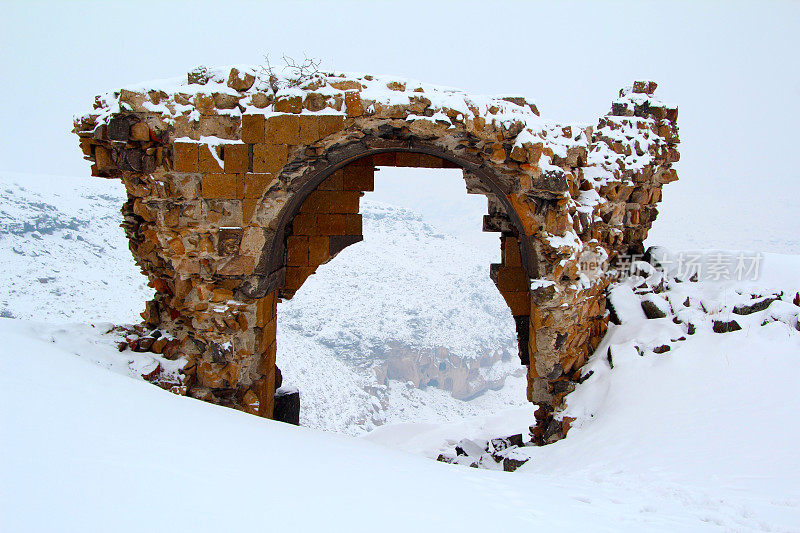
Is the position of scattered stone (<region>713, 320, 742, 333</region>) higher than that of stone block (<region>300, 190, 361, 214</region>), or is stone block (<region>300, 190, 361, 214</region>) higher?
stone block (<region>300, 190, 361, 214</region>)

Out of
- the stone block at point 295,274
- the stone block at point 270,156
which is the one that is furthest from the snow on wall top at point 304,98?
the stone block at point 295,274

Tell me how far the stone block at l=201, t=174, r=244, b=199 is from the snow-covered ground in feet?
5.78

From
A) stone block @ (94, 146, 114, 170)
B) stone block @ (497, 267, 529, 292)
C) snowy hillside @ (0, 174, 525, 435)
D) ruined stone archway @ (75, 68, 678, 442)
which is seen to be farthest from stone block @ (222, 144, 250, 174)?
snowy hillside @ (0, 174, 525, 435)

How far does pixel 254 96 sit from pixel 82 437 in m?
3.73

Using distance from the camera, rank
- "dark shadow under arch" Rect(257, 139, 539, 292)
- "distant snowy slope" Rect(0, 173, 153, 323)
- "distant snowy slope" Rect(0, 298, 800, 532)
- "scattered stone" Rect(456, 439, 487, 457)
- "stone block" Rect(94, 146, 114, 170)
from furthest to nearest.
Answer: "distant snowy slope" Rect(0, 173, 153, 323), "scattered stone" Rect(456, 439, 487, 457), "dark shadow under arch" Rect(257, 139, 539, 292), "stone block" Rect(94, 146, 114, 170), "distant snowy slope" Rect(0, 298, 800, 532)

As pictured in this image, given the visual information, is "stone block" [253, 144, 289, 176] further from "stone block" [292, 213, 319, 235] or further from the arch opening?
the arch opening

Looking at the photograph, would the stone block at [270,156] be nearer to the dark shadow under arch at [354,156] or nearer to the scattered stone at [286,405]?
the dark shadow under arch at [354,156]

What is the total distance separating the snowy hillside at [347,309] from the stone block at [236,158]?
7952 mm

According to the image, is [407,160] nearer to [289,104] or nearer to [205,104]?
[289,104]

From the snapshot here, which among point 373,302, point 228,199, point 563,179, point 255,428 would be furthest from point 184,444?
point 373,302

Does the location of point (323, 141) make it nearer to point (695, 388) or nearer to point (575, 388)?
point (575, 388)

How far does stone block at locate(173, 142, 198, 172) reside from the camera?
16.6ft

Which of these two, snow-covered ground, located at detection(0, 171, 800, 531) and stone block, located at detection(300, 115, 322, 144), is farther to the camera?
stone block, located at detection(300, 115, 322, 144)

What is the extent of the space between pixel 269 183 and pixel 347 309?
41.0 ft
